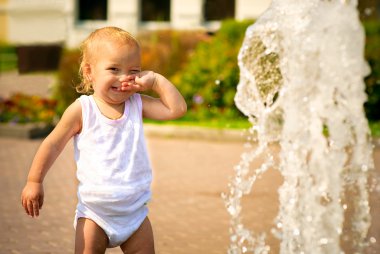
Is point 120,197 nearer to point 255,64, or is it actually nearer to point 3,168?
point 255,64

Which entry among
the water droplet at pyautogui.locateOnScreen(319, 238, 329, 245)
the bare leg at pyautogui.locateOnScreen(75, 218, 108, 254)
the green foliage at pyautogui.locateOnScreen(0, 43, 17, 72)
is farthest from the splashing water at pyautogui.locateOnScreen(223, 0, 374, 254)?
the green foliage at pyautogui.locateOnScreen(0, 43, 17, 72)

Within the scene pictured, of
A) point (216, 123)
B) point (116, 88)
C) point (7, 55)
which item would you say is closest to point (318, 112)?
point (116, 88)

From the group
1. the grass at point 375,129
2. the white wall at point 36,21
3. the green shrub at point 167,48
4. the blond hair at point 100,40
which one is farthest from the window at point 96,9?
the blond hair at point 100,40

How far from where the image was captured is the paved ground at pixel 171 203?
19.4 ft

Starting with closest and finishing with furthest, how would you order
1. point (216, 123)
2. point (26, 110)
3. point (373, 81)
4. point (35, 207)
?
point (35, 207), point (216, 123), point (373, 81), point (26, 110)

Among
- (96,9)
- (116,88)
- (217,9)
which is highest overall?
(116,88)

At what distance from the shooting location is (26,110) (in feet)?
42.6

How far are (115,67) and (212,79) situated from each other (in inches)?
375

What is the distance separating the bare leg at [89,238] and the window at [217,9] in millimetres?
16960

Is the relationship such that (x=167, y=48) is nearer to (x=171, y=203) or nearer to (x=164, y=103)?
(x=171, y=203)

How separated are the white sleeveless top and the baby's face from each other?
0.32ft

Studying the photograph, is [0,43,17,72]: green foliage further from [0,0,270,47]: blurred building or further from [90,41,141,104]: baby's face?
[90,41,141,104]: baby's face

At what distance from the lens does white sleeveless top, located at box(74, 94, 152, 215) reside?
3.79m

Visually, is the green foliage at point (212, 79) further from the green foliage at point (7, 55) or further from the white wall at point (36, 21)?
the green foliage at point (7, 55)
